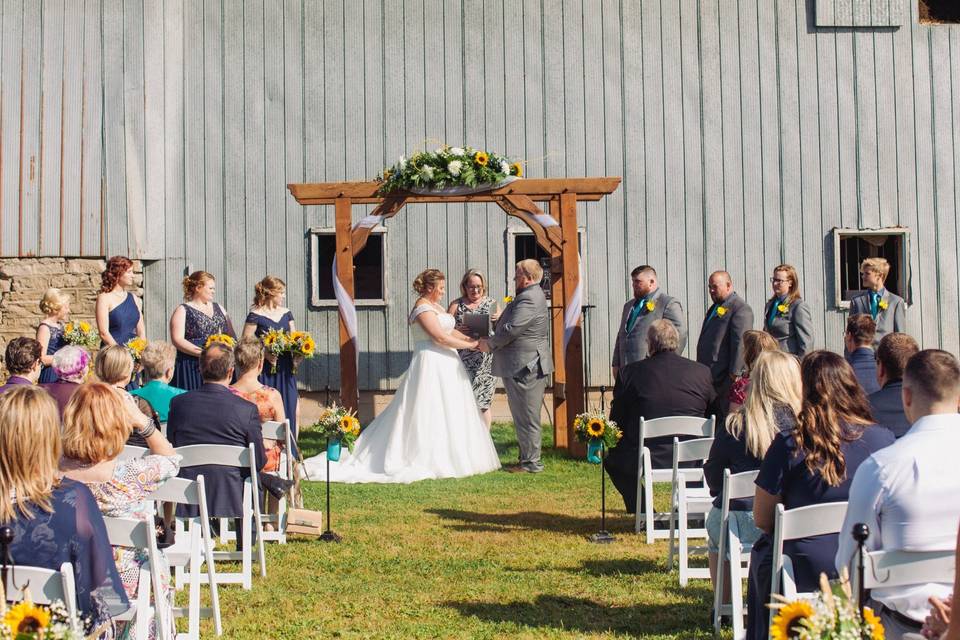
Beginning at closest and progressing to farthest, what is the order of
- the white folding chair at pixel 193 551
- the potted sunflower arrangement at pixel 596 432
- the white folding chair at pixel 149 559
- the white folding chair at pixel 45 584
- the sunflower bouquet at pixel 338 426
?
1. the white folding chair at pixel 45 584
2. the white folding chair at pixel 149 559
3. the white folding chair at pixel 193 551
4. the potted sunflower arrangement at pixel 596 432
5. the sunflower bouquet at pixel 338 426

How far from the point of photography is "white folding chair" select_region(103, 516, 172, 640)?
4551mm

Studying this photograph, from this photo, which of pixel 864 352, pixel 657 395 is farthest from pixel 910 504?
pixel 657 395

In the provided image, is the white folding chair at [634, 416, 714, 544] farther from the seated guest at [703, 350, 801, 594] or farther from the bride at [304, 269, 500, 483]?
the bride at [304, 269, 500, 483]

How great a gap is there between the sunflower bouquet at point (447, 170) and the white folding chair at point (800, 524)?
297 inches

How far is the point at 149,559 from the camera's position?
15.5 ft

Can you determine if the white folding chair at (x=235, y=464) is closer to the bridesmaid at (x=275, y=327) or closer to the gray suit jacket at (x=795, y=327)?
the bridesmaid at (x=275, y=327)

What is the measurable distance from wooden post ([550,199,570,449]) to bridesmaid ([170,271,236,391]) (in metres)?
3.66

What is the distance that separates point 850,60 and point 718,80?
1728 mm

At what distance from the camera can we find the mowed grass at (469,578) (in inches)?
236

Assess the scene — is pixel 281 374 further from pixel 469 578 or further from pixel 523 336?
pixel 469 578

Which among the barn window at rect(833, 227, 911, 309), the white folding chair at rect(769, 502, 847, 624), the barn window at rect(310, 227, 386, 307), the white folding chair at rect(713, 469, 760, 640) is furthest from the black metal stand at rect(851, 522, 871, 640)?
the barn window at rect(833, 227, 911, 309)

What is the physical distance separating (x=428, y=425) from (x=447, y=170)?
2741 mm

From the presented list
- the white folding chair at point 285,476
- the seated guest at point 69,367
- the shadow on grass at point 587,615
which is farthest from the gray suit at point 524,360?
the seated guest at point 69,367

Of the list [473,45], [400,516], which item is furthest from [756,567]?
[473,45]
